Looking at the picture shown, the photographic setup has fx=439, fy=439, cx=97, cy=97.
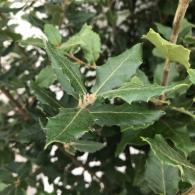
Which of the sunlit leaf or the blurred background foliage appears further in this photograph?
the blurred background foliage

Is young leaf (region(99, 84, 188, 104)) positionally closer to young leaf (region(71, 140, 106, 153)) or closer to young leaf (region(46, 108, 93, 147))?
young leaf (region(46, 108, 93, 147))

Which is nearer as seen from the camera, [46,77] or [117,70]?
[117,70]

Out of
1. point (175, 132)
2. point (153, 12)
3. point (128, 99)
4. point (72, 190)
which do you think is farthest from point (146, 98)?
point (153, 12)

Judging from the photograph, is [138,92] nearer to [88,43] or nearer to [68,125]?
[68,125]

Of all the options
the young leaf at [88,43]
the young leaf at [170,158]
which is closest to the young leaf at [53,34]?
the young leaf at [88,43]

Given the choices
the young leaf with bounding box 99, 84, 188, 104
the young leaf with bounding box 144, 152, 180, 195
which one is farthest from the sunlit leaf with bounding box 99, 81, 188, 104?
the young leaf with bounding box 144, 152, 180, 195

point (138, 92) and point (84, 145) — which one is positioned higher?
point (138, 92)

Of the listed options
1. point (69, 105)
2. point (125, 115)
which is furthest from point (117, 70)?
point (69, 105)
